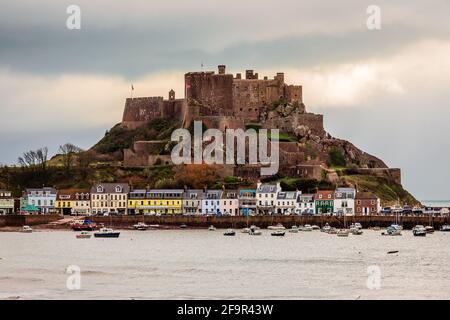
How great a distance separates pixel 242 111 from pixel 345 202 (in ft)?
82.9

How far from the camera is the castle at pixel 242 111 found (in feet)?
406

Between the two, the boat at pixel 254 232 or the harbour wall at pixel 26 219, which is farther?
the harbour wall at pixel 26 219

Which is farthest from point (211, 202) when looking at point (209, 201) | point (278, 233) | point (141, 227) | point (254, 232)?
point (278, 233)

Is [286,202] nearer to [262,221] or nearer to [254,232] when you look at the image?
[262,221]

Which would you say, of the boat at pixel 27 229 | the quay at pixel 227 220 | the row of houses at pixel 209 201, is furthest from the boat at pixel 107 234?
the row of houses at pixel 209 201

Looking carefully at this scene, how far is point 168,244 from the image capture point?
80562 millimetres

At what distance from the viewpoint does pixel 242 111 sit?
5054 inches

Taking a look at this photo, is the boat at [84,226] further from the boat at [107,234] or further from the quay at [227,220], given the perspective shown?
the boat at [107,234]

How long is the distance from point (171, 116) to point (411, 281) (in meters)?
76.4

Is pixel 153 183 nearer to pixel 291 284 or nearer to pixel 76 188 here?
pixel 76 188

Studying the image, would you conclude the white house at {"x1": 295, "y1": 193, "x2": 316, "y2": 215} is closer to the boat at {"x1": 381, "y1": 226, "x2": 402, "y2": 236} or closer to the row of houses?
the row of houses

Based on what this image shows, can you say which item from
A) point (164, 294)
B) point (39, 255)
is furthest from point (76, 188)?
point (164, 294)

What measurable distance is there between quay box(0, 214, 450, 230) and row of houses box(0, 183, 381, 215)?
154 inches

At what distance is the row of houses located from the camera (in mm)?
107250
